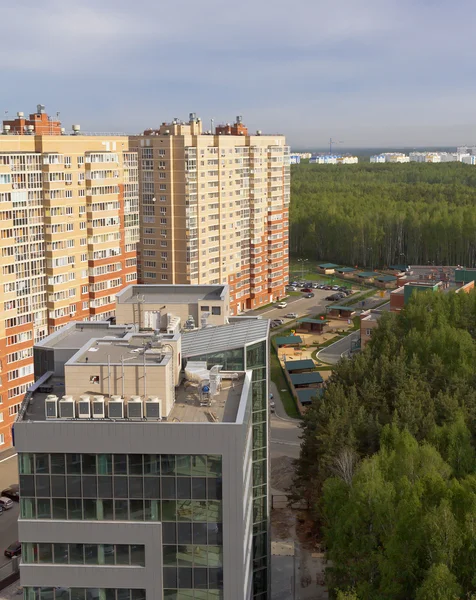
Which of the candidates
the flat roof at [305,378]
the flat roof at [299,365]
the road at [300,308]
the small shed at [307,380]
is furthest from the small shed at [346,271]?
the small shed at [307,380]

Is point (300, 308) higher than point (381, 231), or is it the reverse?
point (381, 231)

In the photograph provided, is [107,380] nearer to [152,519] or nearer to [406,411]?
[152,519]

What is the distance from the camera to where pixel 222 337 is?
26562 mm

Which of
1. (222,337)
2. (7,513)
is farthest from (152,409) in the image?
(7,513)

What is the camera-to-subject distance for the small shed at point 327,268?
352 feet

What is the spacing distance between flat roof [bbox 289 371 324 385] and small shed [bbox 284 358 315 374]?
7.06 ft

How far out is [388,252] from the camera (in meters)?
113

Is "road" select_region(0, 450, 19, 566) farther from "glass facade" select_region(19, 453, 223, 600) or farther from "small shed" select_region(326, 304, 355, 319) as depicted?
"small shed" select_region(326, 304, 355, 319)

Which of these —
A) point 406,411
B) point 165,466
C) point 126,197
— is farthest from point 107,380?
point 126,197

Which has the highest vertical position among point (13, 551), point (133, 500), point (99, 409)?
point (99, 409)

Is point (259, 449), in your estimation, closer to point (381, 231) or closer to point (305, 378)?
point (305, 378)

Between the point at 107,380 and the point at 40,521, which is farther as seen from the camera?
the point at 107,380

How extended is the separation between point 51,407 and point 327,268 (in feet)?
296

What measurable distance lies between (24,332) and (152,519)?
30088 millimetres
